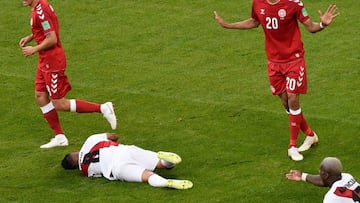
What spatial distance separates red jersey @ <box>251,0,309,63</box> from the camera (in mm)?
12000

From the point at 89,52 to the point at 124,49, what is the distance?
0.63 metres

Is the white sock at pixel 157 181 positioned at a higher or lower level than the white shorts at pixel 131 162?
lower

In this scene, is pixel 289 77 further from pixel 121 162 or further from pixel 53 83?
pixel 53 83

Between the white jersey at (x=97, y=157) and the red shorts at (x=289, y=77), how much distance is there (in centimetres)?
225

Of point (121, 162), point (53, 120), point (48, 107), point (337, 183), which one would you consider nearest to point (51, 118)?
point (53, 120)

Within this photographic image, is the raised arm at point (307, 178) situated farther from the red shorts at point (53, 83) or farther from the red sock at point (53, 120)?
the red sock at point (53, 120)

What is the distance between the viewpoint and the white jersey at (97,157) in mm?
11844

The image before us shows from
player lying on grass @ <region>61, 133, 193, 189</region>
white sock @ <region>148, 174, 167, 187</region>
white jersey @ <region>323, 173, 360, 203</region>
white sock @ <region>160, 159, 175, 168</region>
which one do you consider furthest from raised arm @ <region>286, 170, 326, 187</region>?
white sock @ <region>160, 159, 175, 168</region>

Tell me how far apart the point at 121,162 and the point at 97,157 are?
41 centimetres

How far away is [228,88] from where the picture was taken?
1501 centimetres

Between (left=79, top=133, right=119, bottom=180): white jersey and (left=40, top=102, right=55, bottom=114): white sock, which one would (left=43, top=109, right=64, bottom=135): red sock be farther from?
(left=79, top=133, right=119, bottom=180): white jersey

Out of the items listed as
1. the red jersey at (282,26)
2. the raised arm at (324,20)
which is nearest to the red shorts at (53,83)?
the red jersey at (282,26)

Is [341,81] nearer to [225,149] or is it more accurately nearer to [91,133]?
[225,149]

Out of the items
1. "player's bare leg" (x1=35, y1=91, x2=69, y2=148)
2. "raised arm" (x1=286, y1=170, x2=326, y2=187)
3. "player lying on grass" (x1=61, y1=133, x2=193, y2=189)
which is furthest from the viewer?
"player's bare leg" (x1=35, y1=91, x2=69, y2=148)
